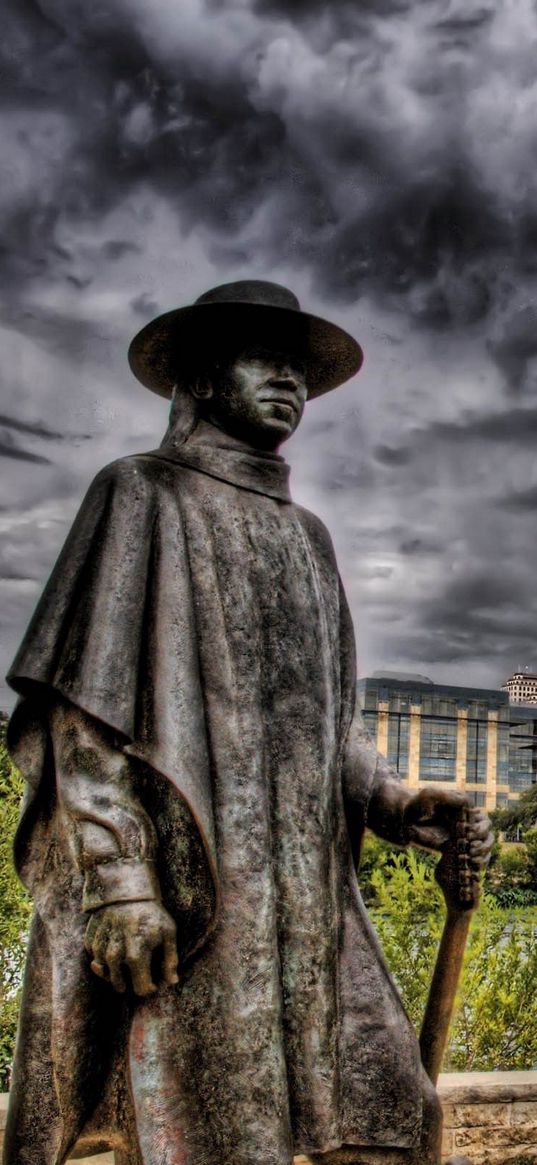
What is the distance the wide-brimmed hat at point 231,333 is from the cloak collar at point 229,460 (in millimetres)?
217

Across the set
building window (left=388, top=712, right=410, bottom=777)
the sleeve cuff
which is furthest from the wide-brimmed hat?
building window (left=388, top=712, right=410, bottom=777)

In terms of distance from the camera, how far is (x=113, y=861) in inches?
85.7

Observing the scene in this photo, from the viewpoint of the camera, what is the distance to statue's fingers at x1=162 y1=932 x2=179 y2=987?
Answer: 7.13 feet

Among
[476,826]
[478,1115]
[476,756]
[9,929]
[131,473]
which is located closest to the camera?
[131,473]

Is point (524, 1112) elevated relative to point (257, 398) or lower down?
lower down

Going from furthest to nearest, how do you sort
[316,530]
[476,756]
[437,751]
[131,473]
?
[476,756] → [437,751] → [316,530] → [131,473]

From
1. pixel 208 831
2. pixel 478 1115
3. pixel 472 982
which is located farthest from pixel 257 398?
pixel 472 982

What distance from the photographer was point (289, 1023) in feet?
7.79

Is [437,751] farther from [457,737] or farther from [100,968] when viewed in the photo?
[100,968]

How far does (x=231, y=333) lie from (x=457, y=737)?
3672 cm

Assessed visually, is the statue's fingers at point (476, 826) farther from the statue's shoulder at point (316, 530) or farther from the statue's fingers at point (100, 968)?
the statue's fingers at point (100, 968)

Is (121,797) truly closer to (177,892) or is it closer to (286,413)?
(177,892)

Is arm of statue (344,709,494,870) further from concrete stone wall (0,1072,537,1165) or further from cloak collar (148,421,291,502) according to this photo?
concrete stone wall (0,1072,537,1165)

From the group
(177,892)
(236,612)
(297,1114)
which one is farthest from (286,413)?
(297,1114)
